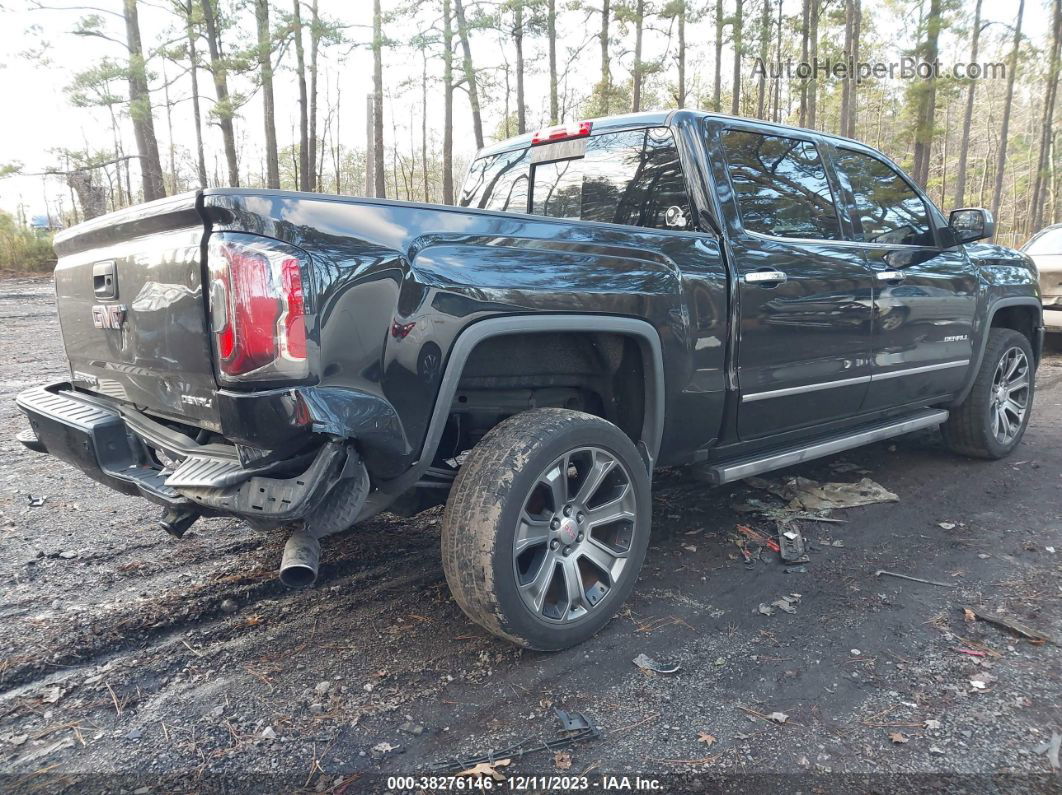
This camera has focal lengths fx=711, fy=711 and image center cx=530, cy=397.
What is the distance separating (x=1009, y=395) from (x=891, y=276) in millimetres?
2016

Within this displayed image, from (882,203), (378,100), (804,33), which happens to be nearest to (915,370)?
(882,203)

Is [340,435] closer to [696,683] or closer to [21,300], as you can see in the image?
[696,683]

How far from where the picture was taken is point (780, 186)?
3547 mm

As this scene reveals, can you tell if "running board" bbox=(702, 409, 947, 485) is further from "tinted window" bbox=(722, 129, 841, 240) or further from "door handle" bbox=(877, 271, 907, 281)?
"tinted window" bbox=(722, 129, 841, 240)

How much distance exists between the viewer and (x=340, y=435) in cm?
204

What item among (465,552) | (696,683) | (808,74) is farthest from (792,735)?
(808,74)

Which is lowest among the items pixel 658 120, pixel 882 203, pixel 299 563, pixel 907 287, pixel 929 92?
pixel 299 563

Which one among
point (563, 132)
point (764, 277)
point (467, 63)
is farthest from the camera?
point (467, 63)

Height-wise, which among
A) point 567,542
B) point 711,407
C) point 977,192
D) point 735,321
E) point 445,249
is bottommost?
point 567,542

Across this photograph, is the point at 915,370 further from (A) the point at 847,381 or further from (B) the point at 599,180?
(B) the point at 599,180

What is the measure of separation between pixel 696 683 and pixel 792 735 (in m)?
0.36

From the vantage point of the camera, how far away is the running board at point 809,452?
10.6 feet

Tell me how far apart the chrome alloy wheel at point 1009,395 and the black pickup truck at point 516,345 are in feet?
3.91

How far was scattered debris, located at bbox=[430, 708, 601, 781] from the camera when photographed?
1989 mm
